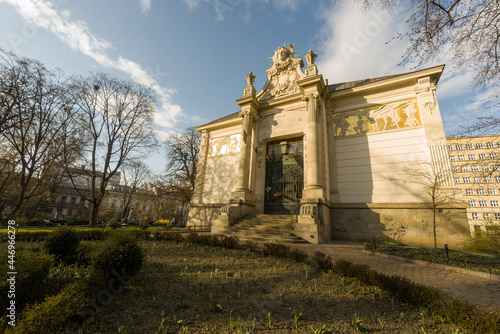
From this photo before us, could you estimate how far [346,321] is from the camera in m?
3.02

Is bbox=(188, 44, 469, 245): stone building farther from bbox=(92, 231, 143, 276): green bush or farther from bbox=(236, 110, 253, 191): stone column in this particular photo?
bbox=(92, 231, 143, 276): green bush

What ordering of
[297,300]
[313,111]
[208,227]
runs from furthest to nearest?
[208,227] < [313,111] < [297,300]

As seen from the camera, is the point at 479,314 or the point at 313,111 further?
the point at 313,111

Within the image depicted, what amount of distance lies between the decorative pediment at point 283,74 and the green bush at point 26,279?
16.0 meters

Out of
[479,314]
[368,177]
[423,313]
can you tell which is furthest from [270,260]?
[368,177]

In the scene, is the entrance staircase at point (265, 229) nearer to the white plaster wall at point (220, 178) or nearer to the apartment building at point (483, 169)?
the white plaster wall at point (220, 178)

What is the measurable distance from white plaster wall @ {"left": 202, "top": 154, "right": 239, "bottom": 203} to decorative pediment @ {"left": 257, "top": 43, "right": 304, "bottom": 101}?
20.4 feet

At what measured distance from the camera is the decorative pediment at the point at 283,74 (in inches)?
632

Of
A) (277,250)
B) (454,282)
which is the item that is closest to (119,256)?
(277,250)

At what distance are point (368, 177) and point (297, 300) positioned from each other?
11.5 metres

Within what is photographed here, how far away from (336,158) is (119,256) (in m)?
13.4

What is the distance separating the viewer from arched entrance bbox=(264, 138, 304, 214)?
48.2 ft

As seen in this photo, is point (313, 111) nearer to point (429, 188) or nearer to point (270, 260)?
point (429, 188)

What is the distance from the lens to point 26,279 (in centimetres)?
331
